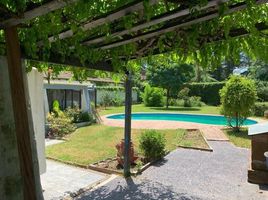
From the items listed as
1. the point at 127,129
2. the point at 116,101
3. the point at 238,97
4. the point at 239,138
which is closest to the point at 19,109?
the point at 127,129

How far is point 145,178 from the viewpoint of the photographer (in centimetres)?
853

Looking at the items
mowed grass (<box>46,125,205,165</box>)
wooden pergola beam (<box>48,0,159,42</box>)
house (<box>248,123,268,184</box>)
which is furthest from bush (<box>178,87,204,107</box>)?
wooden pergola beam (<box>48,0,159,42</box>)

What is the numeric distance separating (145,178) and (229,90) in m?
9.13

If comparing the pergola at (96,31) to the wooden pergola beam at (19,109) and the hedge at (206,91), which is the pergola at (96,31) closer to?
the wooden pergola beam at (19,109)

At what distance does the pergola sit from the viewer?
2939 millimetres

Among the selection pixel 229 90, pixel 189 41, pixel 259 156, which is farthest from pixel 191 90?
pixel 189 41

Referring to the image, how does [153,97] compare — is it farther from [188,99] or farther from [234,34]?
[234,34]

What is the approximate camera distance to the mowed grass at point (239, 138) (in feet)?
43.6

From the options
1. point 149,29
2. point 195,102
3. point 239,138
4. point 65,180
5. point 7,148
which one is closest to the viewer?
point 7,148

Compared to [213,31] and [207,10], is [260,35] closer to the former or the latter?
[213,31]

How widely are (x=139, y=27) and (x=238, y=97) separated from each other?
42.4 ft

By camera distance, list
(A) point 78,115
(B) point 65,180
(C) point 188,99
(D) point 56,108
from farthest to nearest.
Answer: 1. (C) point 188,99
2. (A) point 78,115
3. (D) point 56,108
4. (B) point 65,180

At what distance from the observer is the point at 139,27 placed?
12.8ft

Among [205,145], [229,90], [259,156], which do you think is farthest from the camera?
[229,90]
